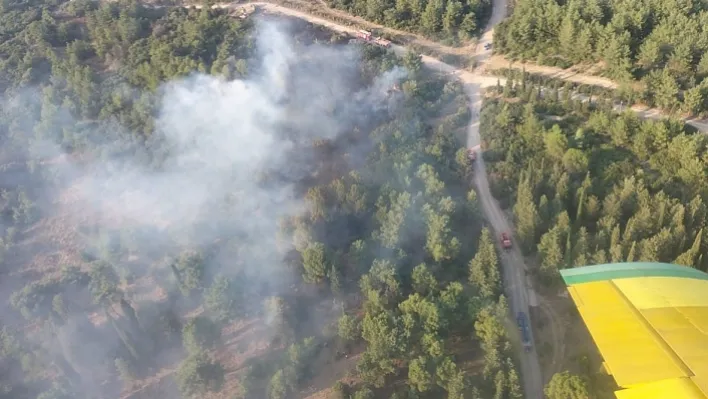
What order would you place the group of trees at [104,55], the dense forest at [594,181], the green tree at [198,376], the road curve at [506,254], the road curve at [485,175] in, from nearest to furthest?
the green tree at [198,376] < the road curve at [506,254] < the road curve at [485,175] < the dense forest at [594,181] < the group of trees at [104,55]

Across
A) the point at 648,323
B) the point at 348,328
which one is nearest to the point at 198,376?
the point at 348,328

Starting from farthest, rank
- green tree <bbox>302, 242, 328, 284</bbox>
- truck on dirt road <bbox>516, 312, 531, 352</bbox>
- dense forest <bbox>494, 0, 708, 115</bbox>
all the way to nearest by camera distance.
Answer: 1. dense forest <bbox>494, 0, 708, 115</bbox>
2. green tree <bbox>302, 242, 328, 284</bbox>
3. truck on dirt road <bbox>516, 312, 531, 352</bbox>

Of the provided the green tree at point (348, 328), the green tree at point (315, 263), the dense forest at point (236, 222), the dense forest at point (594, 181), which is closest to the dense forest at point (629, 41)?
the dense forest at point (594, 181)

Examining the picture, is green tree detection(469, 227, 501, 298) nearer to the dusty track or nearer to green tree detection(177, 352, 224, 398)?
the dusty track

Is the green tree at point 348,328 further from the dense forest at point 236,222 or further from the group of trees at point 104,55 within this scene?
the group of trees at point 104,55

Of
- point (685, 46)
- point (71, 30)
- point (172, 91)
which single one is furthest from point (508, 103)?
point (71, 30)

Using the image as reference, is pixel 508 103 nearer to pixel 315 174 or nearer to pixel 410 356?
pixel 315 174

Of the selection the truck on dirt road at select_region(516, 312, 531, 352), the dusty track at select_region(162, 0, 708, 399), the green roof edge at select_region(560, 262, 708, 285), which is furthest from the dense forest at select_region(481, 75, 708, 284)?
the green roof edge at select_region(560, 262, 708, 285)
